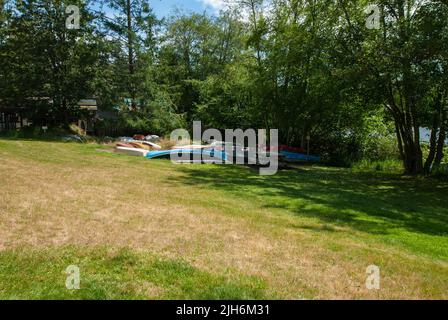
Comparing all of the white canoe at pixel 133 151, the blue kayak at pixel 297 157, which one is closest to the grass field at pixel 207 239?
the white canoe at pixel 133 151

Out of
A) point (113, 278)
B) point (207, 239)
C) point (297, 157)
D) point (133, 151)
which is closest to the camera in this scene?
point (113, 278)

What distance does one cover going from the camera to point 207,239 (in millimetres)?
4637

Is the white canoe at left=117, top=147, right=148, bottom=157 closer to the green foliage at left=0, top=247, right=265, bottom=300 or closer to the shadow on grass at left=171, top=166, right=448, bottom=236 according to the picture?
the shadow on grass at left=171, top=166, right=448, bottom=236

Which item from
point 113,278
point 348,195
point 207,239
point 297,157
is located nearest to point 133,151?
point 297,157

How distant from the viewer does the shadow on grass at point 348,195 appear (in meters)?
6.37

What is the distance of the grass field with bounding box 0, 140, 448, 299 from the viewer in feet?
11.1

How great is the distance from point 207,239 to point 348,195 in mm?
5315

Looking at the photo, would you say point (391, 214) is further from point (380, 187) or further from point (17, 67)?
point (17, 67)

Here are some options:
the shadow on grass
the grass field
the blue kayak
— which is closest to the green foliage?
the grass field

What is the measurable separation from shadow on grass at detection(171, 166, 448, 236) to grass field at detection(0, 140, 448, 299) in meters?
0.05

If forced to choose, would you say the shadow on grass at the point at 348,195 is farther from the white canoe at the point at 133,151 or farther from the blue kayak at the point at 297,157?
the blue kayak at the point at 297,157

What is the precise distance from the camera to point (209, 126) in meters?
25.4

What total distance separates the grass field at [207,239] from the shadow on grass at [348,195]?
1.8 inches

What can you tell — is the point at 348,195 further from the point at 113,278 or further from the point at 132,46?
the point at 132,46
